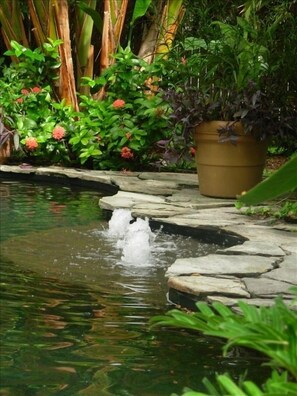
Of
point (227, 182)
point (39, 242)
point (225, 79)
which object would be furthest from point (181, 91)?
point (39, 242)

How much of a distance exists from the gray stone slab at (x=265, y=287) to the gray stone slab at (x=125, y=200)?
2248 millimetres

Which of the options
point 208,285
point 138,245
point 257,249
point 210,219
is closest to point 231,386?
point 208,285

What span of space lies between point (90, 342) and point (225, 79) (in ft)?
12.7

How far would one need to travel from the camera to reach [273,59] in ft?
21.9

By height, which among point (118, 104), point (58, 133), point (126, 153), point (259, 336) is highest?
point (259, 336)

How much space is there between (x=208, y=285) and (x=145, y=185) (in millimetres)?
3451

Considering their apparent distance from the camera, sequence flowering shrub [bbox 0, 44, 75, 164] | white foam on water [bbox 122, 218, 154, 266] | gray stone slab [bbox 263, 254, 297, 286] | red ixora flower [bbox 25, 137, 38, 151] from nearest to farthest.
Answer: gray stone slab [bbox 263, 254, 297, 286]
white foam on water [bbox 122, 218, 154, 266]
red ixora flower [bbox 25, 137, 38, 151]
flowering shrub [bbox 0, 44, 75, 164]

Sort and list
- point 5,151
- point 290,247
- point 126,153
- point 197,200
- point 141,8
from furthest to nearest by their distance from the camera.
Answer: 1. point 141,8
2. point 5,151
3. point 126,153
4. point 197,200
5. point 290,247

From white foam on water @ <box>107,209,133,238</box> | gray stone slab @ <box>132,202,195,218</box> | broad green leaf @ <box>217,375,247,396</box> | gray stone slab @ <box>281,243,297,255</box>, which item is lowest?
white foam on water @ <box>107,209,133,238</box>

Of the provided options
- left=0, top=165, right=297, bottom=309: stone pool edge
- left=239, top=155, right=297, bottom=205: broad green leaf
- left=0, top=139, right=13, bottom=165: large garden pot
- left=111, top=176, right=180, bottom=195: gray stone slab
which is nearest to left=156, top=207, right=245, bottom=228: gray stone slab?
left=0, top=165, right=297, bottom=309: stone pool edge

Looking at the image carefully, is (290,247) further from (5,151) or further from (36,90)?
(36,90)

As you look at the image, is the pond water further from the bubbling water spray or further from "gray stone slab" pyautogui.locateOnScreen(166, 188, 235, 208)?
"gray stone slab" pyautogui.locateOnScreen(166, 188, 235, 208)

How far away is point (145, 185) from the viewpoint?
6688mm

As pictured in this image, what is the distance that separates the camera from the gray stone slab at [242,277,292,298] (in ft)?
10.5
